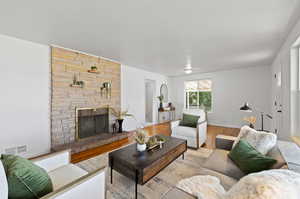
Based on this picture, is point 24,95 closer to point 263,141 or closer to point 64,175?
point 64,175

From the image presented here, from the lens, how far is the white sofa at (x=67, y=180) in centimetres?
95

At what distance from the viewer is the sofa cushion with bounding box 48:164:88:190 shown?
131 cm

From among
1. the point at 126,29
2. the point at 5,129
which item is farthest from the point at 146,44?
the point at 5,129

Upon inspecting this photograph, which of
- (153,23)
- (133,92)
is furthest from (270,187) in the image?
(133,92)

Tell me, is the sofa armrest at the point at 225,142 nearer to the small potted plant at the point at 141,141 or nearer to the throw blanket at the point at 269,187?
the small potted plant at the point at 141,141

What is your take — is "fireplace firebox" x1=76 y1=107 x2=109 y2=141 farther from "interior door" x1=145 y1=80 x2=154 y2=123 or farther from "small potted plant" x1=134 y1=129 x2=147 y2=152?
"interior door" x1=145 y1=80 x2=154 y2=123

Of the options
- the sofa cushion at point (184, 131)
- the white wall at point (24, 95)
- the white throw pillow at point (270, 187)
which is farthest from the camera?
the sofa cushion at point (184, 131)

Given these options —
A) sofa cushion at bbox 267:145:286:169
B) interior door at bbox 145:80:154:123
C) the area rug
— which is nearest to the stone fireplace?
the area rug

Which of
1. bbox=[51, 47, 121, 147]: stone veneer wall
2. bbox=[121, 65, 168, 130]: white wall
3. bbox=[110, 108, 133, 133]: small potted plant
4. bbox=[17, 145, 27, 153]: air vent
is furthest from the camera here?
bbox=[121, 65, 168, 130]: white wall

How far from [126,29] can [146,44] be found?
701 mm

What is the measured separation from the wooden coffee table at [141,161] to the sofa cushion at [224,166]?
0.60m

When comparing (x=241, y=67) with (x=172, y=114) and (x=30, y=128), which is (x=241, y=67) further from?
(x=30, y=128)

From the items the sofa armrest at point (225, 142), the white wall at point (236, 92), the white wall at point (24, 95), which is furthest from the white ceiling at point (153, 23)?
the white wall at point (236, 92)

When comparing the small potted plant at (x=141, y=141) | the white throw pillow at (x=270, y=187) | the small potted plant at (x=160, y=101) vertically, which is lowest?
the small potted plant at (x=141, y=141)
